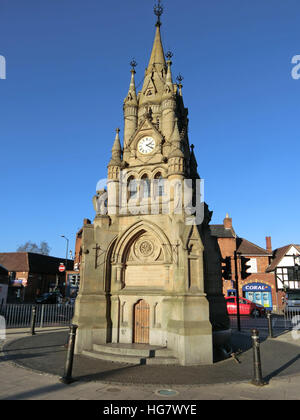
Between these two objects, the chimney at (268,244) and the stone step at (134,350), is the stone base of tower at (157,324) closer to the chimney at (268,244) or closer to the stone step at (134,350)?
the stone step at (134,350)

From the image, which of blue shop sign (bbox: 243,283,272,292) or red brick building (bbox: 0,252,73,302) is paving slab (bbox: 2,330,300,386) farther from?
red brick building (bbox: 0,252,73,302)

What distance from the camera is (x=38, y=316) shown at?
25.0 metres

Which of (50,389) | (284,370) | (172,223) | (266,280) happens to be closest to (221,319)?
(284,370)

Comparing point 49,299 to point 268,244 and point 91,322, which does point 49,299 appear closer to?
point 91,322

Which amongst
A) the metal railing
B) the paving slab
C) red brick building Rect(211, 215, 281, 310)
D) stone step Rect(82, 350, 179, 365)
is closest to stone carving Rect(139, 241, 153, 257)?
stone step Rect(82, 350, 179, 365)

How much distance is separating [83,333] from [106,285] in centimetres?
233

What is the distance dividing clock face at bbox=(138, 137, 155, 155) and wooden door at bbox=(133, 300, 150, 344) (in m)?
8.07

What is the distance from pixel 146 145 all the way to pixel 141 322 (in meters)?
9.38

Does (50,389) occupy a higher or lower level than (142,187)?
lower

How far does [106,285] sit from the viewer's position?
13.9 metres

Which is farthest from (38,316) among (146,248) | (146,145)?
(146,145)

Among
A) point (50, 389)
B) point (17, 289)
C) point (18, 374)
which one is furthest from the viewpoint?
point (17, 289)

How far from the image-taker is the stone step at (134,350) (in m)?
11.3
